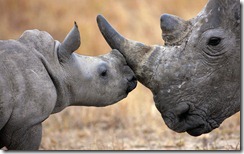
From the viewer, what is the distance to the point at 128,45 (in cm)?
684

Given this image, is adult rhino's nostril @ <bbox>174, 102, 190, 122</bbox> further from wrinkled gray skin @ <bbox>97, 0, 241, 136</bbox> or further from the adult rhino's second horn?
the adult rhino's second horn

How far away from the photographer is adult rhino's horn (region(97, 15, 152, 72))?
674cm

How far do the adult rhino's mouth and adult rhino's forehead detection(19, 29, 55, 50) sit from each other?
1.19 metres

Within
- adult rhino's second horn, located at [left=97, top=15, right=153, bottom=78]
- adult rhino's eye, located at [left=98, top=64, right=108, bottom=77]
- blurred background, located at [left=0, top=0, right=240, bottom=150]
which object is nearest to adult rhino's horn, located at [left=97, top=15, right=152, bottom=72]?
adult rhino's second horn, located at [left=97, top=15, right=153, bottom=78]

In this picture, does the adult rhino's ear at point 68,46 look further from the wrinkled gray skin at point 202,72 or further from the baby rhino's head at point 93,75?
the wrinkled gray skin at point 202,72

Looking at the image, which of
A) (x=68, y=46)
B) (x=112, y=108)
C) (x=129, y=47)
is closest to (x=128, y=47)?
(x=129, y=47)

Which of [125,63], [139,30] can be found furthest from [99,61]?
[139,30]

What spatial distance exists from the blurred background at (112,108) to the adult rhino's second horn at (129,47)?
1.64 meters

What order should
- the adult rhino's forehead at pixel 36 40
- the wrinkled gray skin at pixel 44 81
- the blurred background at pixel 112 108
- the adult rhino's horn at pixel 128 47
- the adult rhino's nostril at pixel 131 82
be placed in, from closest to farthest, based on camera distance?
the wrinkled gray skin at pixel 44 81 → the adult rhino's forehead at pixel 36 40 → the adult rhino's horn at pixel 128 47 → the adult rhino's nostril at pixel 131 82 → the blurred background at pixel 112 108

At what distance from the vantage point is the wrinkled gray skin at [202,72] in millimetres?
6488

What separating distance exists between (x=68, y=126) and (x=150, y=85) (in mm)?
3847

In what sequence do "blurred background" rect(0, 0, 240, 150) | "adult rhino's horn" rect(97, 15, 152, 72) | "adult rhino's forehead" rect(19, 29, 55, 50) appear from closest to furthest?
"adult rhino's forehead" rect(19, 29, 55, 50)
"adult rhino's horn" rect(97, 15, 152, 72)
"blurred background" rect(0, 0, 240, 150)

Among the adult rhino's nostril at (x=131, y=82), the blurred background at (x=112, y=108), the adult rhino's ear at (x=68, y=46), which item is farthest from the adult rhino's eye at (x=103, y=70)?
the blurred background at (x=112, y=108)

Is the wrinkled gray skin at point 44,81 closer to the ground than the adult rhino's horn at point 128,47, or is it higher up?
closer to the ground
